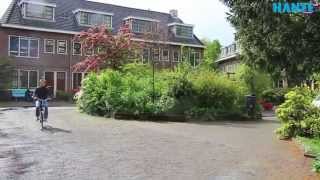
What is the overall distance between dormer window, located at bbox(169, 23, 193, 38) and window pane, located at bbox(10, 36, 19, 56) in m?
17.0

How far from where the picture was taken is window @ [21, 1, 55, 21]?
46812 millimetres

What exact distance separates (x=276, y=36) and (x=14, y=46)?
34.4m

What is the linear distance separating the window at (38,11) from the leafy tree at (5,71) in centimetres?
552

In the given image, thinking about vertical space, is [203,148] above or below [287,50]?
below

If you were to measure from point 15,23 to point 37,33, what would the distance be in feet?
6.98

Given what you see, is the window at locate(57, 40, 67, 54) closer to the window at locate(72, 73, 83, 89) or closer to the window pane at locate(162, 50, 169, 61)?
the window at locate(72, 73, 83, 89)

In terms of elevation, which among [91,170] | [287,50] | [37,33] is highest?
[37,33]

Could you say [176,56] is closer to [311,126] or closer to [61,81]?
[61,81]

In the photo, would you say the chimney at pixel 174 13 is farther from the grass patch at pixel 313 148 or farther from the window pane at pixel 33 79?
the grass patch at pixel 313 148

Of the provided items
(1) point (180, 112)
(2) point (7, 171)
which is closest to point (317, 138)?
(2) point (7, 171)

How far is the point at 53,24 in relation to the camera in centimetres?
4831

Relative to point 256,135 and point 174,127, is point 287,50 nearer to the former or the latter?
point 256,135

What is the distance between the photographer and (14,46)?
4588 centimetres

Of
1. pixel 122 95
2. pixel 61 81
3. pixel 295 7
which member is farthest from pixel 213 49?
pixel 295 7
